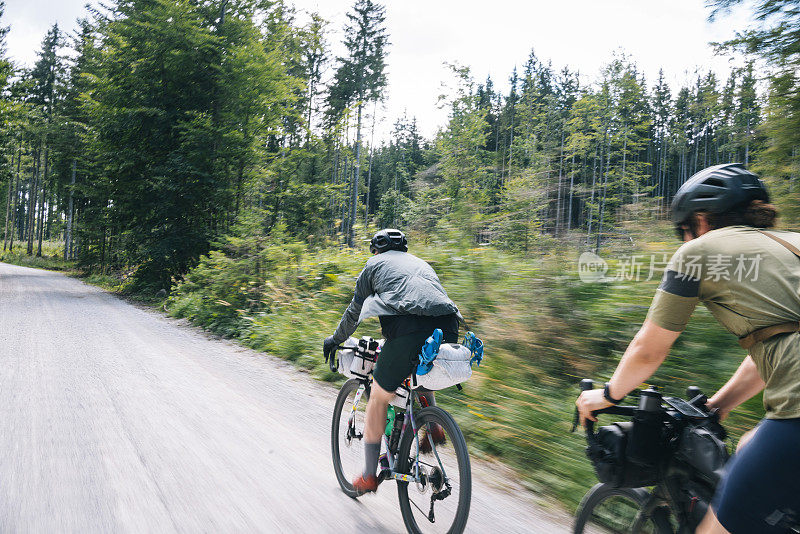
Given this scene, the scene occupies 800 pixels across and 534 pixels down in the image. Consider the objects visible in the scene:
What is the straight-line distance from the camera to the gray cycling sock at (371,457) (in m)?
3.30

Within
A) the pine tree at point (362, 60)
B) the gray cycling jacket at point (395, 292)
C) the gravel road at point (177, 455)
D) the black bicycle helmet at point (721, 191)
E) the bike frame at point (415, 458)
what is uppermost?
the pine tree at point (362, 60)

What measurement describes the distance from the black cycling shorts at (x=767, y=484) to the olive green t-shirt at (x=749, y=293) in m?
0.06

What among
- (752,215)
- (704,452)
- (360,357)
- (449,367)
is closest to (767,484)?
(704,452)

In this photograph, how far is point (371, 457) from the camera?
3.30 metres

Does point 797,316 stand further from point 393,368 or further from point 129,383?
point 129,383

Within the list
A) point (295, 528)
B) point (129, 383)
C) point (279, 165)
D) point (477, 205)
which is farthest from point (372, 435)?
point (279, 165)

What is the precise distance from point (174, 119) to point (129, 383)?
48.9ft

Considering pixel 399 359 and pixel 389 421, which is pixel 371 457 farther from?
pixel 399 359

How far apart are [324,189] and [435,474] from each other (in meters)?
16.5

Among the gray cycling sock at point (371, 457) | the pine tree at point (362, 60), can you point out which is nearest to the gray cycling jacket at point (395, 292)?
the gray cycling sock at point (371, 457)

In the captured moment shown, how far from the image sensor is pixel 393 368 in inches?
124

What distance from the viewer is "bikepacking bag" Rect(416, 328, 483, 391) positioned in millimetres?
2926

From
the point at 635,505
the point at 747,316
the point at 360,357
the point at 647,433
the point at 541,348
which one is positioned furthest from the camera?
the point at 541,348

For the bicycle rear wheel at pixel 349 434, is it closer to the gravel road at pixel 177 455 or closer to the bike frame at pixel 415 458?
the gravel road at pixel 177 455
